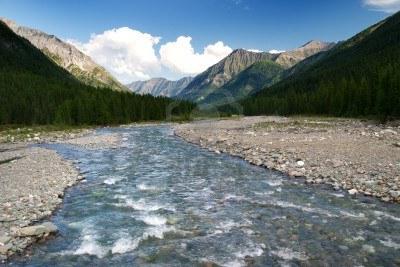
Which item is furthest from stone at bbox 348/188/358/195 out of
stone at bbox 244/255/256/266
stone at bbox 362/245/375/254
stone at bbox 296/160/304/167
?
stone at bbox 244/255/256/266

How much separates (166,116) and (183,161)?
11459cm

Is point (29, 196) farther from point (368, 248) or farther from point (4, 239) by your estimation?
point (368, 248)

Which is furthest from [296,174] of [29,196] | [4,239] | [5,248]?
[5,248]

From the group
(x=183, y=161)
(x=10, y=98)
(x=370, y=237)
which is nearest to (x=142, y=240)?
(x=370, y=237)

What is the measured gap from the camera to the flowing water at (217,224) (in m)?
15.7

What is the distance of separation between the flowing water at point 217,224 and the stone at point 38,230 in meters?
0.56

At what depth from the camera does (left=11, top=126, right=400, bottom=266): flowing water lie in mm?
15703

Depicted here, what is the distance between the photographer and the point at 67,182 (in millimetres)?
29516

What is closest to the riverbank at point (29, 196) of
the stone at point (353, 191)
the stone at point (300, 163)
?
the stone at point (353, 191)

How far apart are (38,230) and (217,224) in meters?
8.60

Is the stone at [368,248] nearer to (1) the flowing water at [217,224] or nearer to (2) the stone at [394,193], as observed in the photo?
(1) the flowing water at [217,224]

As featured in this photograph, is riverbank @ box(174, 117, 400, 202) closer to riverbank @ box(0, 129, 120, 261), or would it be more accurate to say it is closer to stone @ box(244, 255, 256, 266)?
stone @ box(244, 255, 256, 266)

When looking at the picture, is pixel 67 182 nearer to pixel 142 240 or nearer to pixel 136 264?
pixel 142 240

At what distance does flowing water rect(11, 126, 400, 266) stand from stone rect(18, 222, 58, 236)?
564 mm
